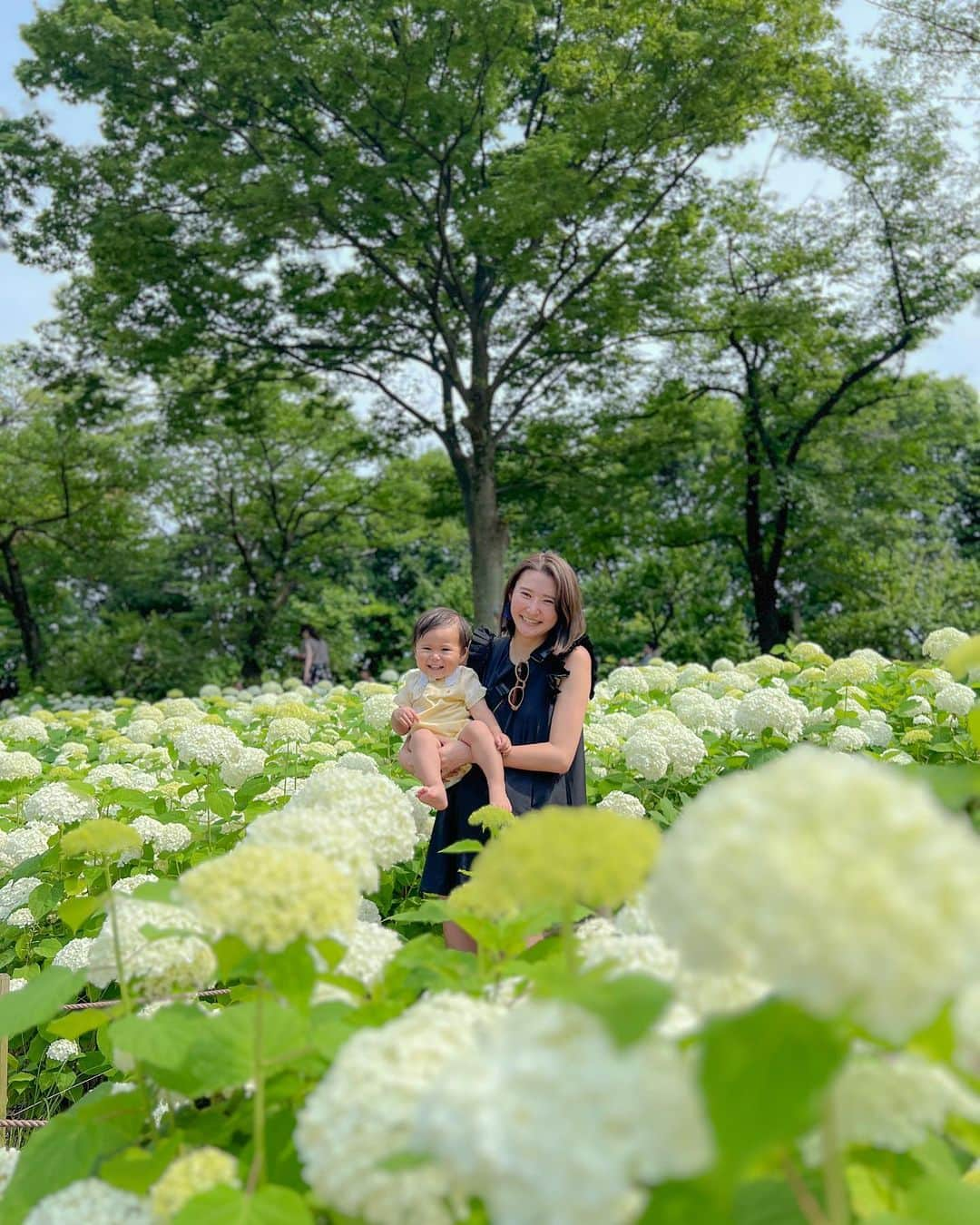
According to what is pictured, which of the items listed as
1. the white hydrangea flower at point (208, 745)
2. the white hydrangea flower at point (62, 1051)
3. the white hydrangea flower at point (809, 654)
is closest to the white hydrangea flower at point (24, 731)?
the white hydrangea flower at point (208, 745)

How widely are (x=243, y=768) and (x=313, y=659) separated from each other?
1203 cm

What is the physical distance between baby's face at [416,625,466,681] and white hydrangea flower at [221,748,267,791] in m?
1.09

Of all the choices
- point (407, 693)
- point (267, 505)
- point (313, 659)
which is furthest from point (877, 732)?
point (267, 505)

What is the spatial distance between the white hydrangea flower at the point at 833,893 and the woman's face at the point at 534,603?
107 inches

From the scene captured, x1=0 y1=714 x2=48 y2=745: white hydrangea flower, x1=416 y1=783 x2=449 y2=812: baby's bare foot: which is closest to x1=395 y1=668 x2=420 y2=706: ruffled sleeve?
x1=416 y1=783 x2=449 y2=812: baby's bare foot

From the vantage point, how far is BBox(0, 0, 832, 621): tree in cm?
1227

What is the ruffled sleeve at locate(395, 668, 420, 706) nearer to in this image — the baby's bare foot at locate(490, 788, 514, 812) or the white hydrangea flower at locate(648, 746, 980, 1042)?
the baby's bare foot at locate(490, 788, 514, 812)

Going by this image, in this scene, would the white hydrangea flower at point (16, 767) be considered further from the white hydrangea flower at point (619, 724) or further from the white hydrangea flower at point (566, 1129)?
the white hydrangea flower at point (566, 1129)

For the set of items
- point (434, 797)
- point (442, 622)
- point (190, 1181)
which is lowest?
point (434, 797)

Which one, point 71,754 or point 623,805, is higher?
point 623,805

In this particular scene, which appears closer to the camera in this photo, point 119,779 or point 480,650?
point 480,650

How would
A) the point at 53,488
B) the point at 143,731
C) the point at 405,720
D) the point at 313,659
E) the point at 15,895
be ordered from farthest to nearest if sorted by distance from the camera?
the point at 53,488, the point at 313,659, the point at 143,731, the point at 15,895, the point at 405,720

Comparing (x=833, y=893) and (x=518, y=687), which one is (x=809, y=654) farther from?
(x=833, y=893)

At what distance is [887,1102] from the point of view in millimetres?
747
